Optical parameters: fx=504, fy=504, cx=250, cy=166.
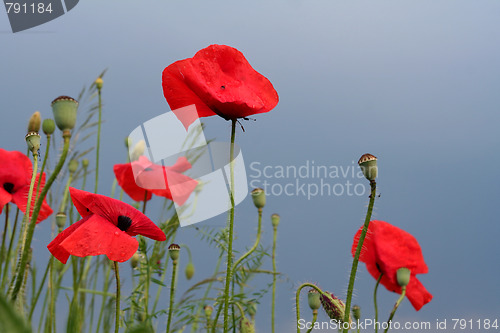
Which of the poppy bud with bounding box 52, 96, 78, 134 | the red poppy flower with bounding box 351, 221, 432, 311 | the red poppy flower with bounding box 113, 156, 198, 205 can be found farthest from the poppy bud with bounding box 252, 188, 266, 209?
the poppy bud with bounding box 52, 96, 78, 134

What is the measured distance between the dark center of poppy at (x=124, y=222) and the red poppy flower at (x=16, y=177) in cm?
53

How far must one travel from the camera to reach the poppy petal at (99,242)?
95 cm

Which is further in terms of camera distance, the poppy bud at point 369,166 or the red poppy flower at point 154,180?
the red poppy flower at point 154,180

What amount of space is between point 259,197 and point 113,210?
1.62 feet

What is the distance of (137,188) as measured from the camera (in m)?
1.91

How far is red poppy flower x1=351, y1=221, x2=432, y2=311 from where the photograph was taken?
54.0 inches

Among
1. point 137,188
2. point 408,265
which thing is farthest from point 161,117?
point 408,265

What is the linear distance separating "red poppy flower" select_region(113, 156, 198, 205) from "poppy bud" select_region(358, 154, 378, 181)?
44.0 inches

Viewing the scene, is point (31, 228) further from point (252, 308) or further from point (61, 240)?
point (252, 308)

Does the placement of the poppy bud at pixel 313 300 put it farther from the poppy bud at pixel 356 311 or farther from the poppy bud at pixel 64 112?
the poppy bud at pixel 64 112

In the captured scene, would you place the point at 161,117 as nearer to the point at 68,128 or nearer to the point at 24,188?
the point at 24,188

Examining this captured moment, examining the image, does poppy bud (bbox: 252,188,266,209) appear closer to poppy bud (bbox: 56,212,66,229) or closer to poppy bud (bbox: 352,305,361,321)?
poppy bud (bbox: 352,305,361,321)

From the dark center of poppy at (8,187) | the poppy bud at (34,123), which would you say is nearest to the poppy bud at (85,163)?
the dark center of poppy at (8,187)

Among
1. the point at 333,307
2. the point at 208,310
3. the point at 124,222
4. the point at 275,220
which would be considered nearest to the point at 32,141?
the point at 124,222
